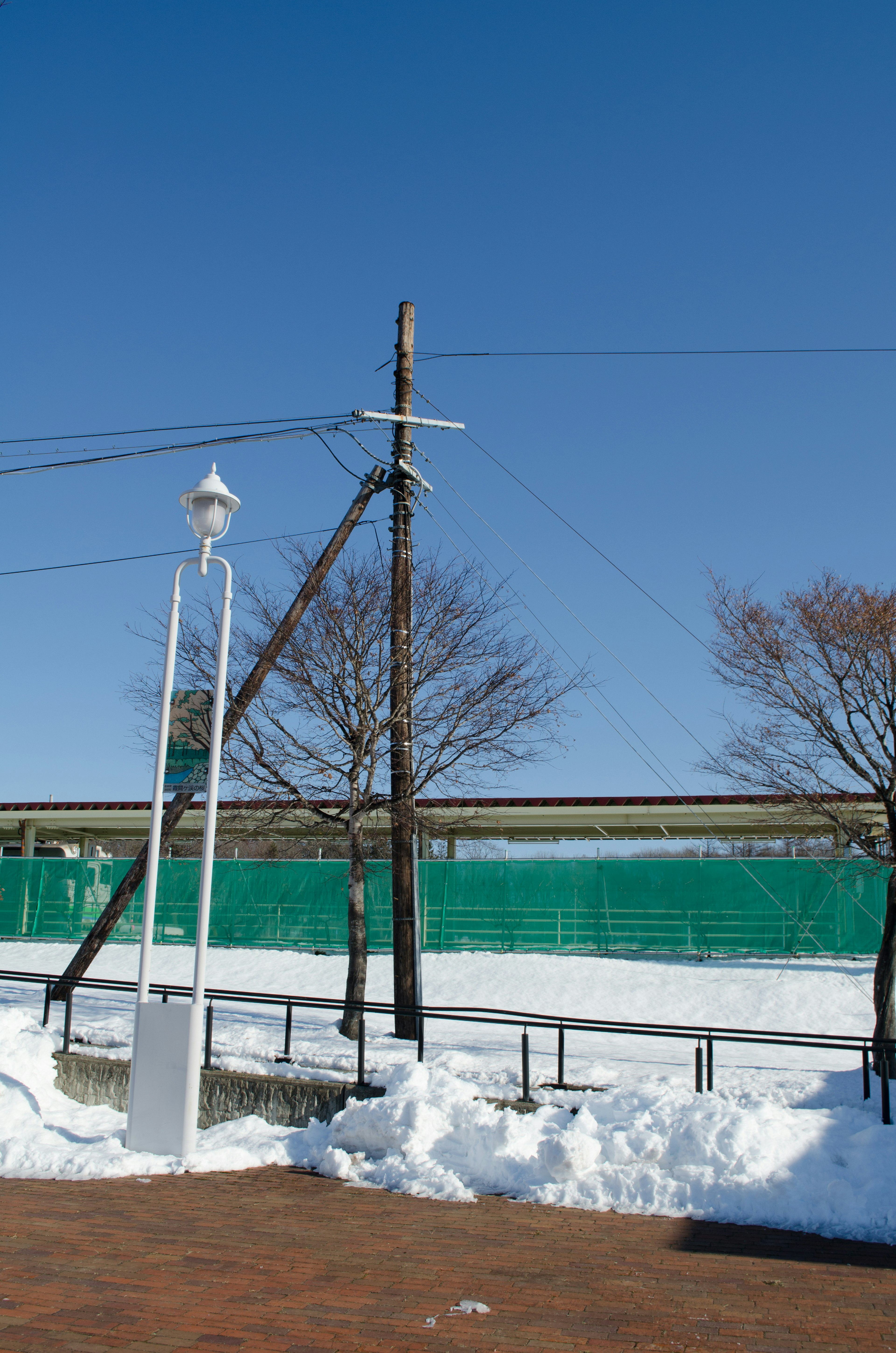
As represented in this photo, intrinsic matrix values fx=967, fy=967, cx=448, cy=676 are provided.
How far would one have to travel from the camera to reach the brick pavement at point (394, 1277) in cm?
487

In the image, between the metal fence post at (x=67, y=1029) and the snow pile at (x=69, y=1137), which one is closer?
the snow pile at (x=69, y=1137)

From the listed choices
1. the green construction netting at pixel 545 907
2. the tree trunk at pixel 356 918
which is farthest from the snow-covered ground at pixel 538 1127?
the green construction netting at pixel 545 907

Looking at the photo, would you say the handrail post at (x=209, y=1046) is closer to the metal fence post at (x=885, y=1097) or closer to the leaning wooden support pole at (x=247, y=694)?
the leaning wooden support pole at (x=247, y=694)

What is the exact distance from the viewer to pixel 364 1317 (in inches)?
202

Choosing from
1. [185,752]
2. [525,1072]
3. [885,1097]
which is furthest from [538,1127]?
[185,752]

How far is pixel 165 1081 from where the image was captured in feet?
26.1

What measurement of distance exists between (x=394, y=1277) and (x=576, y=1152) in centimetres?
234

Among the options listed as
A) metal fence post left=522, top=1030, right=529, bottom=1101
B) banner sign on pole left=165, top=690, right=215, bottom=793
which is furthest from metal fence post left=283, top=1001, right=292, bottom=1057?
banner sign on pole left=165, top=690, right=215, bottom=793

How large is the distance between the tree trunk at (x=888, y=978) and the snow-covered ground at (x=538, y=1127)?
82 centimetres

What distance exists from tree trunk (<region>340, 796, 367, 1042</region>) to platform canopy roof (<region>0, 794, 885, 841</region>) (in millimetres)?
1203

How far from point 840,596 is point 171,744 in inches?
351

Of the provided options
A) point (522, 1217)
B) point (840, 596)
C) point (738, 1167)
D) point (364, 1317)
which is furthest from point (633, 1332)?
point (840, 596)

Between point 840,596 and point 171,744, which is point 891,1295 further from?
point 840,596

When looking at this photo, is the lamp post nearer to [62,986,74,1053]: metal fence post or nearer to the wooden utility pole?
[62,986,74,1053]: metal fence post
